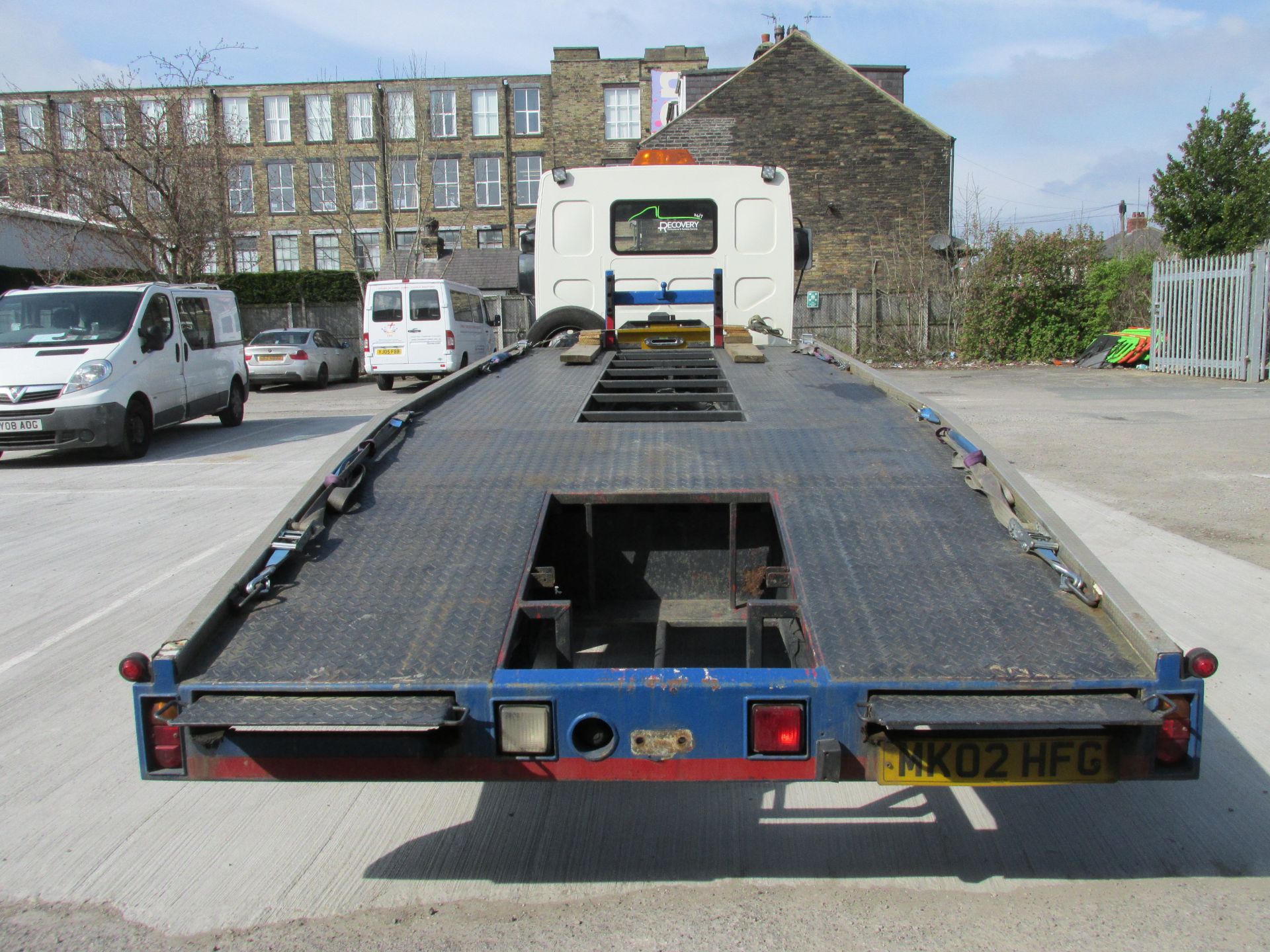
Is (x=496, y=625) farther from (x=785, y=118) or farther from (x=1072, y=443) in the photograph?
(x=785, y=118)

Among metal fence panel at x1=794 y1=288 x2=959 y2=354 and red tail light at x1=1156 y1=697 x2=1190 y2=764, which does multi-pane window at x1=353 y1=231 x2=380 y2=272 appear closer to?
metal fence panel at x1=794 y1=288 x2=959 y2=354

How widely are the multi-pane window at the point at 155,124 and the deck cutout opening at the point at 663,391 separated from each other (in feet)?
69.5

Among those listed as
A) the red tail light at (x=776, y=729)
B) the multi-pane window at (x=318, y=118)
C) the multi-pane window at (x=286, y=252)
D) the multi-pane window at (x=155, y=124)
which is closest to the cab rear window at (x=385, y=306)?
the multi-pane window at (x=155, y=124)

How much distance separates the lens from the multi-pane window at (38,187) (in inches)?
909

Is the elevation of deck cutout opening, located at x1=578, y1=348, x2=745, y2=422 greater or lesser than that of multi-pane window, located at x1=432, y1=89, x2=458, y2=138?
lesser

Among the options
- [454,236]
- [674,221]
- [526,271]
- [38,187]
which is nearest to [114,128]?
[38,187]

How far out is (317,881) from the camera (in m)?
3.04

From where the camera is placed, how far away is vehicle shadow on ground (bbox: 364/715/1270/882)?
3076mm

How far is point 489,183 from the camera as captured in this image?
4975cm

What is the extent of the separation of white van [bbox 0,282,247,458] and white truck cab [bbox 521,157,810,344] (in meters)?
6.56

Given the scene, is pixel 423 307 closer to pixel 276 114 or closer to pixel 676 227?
pixel 676 227

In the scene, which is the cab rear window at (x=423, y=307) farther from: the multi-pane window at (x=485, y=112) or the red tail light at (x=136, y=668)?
the multi-pane window at (x=485, y=112)

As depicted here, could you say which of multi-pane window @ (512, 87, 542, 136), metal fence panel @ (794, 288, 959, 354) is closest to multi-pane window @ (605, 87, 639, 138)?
multi-pane window @ (512, 87, 542, 136)

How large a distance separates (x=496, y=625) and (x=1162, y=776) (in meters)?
1.75
